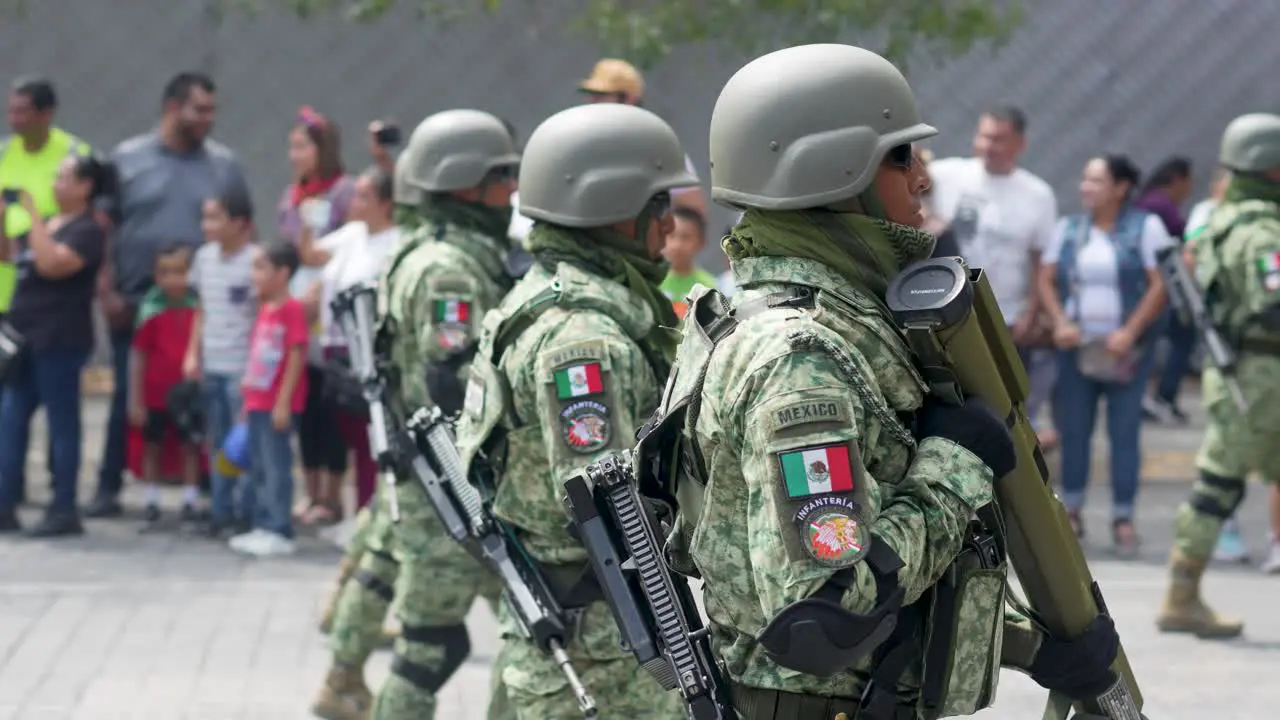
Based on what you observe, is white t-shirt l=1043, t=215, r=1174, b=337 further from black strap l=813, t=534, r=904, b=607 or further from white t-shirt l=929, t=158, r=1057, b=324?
black strap l=813, t=534, r=904, b=607

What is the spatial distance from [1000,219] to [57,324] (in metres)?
4.98

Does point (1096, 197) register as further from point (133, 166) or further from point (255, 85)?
point (255, 85)

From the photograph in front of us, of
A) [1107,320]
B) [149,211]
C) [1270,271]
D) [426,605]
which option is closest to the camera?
[426,605]

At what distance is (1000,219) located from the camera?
34.4ft

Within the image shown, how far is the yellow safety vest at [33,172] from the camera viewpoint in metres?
10.4

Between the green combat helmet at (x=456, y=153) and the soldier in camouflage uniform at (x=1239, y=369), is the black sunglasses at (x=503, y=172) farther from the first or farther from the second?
the soldier in camouflage uniform at (x=1239, y=369)

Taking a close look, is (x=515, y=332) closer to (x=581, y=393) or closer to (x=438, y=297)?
(x=581, y=393)

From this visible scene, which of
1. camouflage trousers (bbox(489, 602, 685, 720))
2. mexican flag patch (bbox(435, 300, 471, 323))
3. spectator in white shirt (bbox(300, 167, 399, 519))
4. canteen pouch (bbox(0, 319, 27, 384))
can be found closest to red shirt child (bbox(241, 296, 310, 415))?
spectator in white shirt (bbox(300, 167, 399, 519))

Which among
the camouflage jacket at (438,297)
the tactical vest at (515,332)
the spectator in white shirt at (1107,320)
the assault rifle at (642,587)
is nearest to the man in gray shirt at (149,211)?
the spectator in white shirt at (1107,320)

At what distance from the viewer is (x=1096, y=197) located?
394 inches

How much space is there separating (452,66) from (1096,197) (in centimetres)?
616

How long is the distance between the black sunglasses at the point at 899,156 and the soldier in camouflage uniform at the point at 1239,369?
485cm

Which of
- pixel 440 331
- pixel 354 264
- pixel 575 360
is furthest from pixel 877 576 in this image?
pixel 354 264

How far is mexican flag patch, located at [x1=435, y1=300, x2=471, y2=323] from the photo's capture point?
600 cm
